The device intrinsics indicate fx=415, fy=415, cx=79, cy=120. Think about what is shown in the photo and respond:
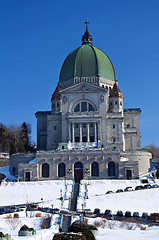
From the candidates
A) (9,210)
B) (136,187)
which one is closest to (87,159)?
(136,187)

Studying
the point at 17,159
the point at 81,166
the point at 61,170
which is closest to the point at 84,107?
the point at 81,166

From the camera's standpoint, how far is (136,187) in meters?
75.6

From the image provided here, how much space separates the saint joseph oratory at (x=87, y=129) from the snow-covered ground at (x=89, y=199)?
581 cm

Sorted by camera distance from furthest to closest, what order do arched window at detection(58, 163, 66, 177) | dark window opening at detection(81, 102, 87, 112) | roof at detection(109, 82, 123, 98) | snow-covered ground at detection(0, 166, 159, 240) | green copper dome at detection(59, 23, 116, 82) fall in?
green copper dome at detection(59, 23, 116, 82) → roof at detection(109, 82, 123, 98) → dark window opening at detection(81, 102, 87, 112) → arched window at detection(58, 163, 66, 177) → snow-covered ground at detection(0, 166, 159, 240)

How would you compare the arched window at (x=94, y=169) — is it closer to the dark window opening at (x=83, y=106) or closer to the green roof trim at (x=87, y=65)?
the dark window opening at (x=83, y=106)

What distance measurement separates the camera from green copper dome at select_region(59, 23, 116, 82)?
104 metres

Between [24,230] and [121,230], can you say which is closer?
[24,230]

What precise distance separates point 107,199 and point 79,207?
18.1 ft

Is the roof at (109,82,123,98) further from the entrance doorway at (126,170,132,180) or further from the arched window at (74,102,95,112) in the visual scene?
the entrance doorway at (126,170,132,180)

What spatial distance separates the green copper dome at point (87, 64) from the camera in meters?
104

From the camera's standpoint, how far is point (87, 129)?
94250 mm

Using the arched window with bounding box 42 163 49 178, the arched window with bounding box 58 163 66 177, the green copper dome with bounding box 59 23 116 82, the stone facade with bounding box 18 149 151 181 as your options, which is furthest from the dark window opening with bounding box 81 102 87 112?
the arched window with bounding box 42 163 49 178

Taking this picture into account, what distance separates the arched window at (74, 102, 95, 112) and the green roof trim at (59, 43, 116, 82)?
1107 centimetres

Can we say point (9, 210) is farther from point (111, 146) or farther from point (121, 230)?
point (111, 146)
